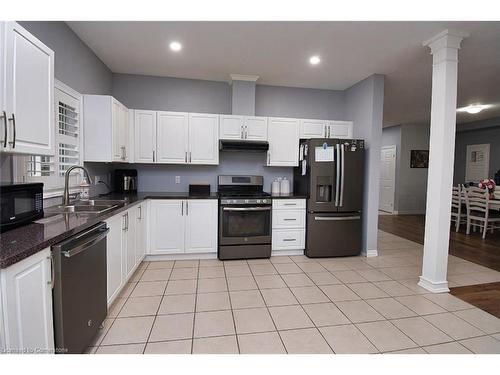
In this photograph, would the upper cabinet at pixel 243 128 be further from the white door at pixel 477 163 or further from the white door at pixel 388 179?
the white door at pixel 477 163

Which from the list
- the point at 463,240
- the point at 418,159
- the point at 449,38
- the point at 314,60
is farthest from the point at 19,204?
the point at 418,159

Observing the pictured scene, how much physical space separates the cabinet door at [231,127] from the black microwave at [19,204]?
97.7 inches

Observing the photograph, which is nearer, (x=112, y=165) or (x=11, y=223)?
(x=11, y=223)

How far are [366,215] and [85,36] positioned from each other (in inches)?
165

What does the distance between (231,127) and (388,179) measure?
6.20m

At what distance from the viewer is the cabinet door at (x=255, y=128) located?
3.90m

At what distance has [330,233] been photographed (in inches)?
149

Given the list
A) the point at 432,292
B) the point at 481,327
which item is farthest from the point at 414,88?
the point at 481,327

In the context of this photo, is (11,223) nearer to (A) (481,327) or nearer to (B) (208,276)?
(B) (208,276)

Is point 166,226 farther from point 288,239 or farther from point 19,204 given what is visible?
point 19,204

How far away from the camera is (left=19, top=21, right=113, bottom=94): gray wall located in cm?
222

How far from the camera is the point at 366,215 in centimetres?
386

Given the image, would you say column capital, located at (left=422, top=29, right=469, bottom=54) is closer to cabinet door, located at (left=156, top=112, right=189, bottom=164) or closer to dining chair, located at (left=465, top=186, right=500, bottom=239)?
cabinet door, located at (left=156, top=112, right=189, bottom=164)
